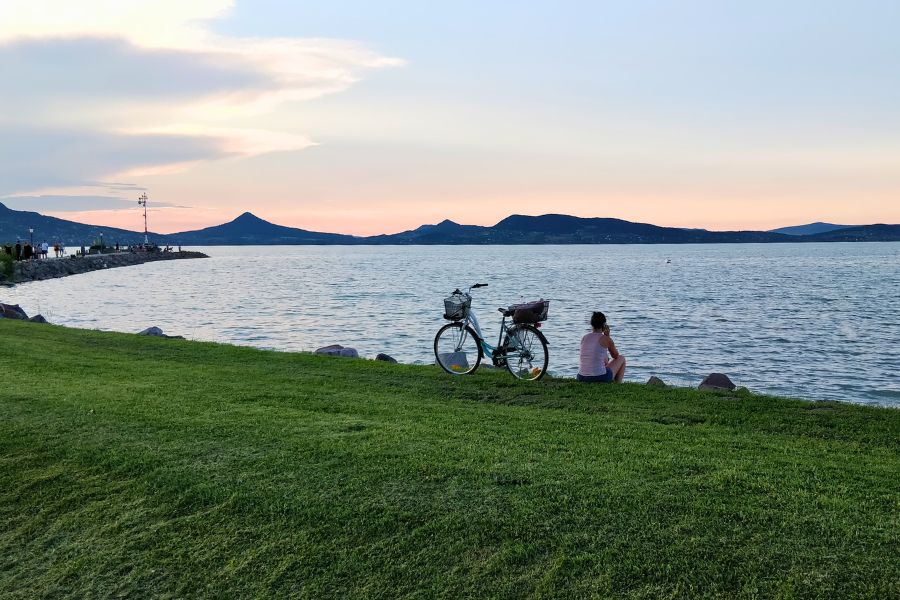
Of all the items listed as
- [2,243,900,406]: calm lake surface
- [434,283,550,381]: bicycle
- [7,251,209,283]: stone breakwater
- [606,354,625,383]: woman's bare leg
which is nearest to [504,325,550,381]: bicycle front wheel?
[434,283,550,381]: bicycle

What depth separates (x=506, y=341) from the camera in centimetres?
1265

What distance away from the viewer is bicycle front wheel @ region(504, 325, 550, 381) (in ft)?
41.2

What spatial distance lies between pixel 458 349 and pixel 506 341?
99 cm

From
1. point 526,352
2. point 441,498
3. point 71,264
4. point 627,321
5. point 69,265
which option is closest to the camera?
point 441,498

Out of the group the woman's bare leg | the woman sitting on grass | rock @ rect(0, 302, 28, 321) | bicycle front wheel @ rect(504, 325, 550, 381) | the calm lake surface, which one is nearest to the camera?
the woman sitting on grass

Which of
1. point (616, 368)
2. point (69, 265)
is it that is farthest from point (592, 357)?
point (69, 265)

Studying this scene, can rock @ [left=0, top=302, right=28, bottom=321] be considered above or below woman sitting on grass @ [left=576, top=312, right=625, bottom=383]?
below

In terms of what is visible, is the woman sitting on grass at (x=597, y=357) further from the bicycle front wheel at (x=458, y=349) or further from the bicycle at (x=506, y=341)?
the bicycle front wheel at (x=458, y=349)

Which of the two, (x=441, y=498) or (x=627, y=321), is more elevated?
(x=441, y=498)

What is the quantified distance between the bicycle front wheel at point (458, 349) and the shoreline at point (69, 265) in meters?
59.6

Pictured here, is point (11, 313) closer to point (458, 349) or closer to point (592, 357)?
point (458, 349)

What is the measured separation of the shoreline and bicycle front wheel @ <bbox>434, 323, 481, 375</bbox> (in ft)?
195

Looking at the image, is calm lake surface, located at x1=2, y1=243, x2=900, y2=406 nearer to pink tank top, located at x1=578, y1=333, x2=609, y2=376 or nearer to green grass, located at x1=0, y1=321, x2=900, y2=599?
pink tank top, located at x1=578, y1=333, x2=609, y2=376

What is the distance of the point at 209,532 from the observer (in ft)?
19.0
